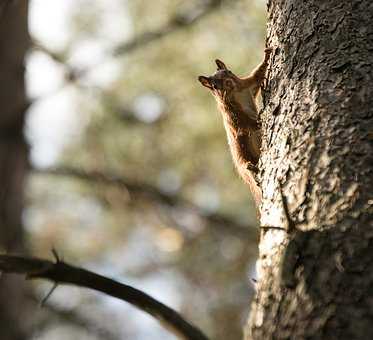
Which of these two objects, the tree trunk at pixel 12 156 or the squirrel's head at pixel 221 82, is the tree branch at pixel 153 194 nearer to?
the tree trunk at pixel 12 156

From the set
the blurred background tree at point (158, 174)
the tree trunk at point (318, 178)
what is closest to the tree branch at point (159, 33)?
the blurred background tree at point (158, 174)

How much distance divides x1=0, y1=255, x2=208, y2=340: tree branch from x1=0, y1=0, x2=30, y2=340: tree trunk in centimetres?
303

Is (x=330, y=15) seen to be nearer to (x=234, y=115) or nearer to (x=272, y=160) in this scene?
(x=272, y=160)

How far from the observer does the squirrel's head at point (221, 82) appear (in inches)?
94.5

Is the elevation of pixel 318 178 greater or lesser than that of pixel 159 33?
lesser

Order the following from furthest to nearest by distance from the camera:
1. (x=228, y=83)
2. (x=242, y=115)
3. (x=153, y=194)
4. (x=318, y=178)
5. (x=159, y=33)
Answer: (x=153, y=194), (x=159, y=33), (x=228, y=83), (x=242, y=115), (x=318, y=178)

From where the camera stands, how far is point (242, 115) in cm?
226

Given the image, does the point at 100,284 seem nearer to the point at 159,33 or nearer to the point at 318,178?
the point at 318,178

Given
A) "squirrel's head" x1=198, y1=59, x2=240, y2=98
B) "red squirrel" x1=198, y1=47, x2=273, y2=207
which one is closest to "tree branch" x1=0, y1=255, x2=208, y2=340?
"red squirrel" x1=198, y1=47, x2=273, y2=207

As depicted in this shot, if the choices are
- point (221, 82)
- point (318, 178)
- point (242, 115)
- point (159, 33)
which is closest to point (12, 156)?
point (159, 33)

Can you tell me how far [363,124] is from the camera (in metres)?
1.29

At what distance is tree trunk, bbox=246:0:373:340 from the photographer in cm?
106

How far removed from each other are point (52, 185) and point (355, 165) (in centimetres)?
633

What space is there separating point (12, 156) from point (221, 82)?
3.07m
